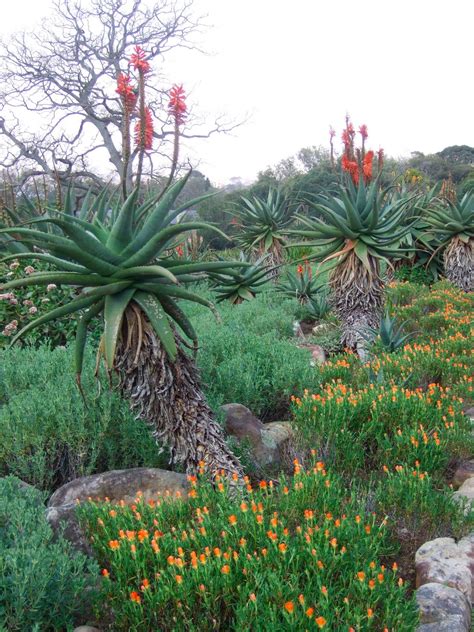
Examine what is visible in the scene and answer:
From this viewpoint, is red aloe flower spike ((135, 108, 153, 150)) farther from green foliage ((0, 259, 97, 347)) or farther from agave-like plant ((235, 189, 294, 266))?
agave-like plant ((235, 189, 294, 266))

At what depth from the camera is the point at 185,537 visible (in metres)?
2.65

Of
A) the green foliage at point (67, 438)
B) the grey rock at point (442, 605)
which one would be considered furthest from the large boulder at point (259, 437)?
the grey rock at point (442, 605)

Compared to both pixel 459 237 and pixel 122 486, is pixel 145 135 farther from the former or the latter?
pixel 459 237

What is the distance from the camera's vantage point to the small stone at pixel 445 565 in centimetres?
281

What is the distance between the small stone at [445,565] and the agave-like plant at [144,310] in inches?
46.1

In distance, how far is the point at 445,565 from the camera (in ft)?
9.48

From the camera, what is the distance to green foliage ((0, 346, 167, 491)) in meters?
3.79

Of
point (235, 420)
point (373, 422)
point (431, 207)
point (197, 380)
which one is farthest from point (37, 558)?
point (431, 207)

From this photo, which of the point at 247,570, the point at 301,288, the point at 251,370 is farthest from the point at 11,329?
the point at 301,288

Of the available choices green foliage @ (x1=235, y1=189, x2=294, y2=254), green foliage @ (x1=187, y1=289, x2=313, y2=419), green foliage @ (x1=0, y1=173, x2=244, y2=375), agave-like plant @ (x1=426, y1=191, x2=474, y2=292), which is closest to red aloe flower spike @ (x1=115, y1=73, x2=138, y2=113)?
green foliage @ (x1=0, y1=173, x2=244, y2=375)

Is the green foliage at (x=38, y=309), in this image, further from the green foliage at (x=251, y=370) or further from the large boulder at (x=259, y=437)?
the large boulder at (x=259, y=437)

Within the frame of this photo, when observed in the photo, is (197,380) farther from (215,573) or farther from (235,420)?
(215,573)

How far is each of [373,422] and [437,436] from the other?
46cm

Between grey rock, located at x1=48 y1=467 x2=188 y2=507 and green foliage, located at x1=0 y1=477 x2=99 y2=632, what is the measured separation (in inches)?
24.9
